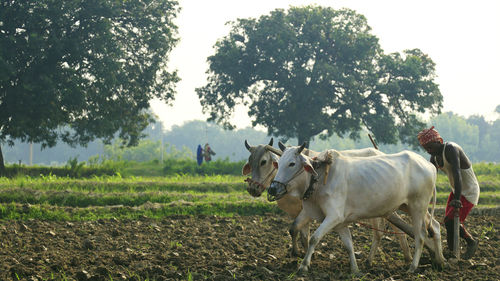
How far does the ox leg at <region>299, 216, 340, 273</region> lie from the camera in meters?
6.00

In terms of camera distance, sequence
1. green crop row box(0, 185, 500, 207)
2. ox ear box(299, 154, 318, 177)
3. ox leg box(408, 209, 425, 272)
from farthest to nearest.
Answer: green crop row box(0, 185, 500, 207), ox leg box(408, 209, 425, 272), ox ear box(299, 154, 318, 177)

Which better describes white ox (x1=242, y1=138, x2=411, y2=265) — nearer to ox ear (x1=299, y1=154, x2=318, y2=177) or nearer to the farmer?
the farmer

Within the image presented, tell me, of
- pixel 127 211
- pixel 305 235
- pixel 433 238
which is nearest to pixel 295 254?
pixel 305 235

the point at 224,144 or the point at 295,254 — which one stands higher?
the point at 224,144

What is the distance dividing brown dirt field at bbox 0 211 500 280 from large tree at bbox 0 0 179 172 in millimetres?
11252

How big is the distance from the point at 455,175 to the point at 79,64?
18.7 meters

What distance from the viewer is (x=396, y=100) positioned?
30.2m

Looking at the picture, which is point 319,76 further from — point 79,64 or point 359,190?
point 359,190

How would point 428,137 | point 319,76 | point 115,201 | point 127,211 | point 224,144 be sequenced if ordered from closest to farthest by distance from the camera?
point 428,137 → point 127,211 → point 115,201 → point 319,76 → point 224,144

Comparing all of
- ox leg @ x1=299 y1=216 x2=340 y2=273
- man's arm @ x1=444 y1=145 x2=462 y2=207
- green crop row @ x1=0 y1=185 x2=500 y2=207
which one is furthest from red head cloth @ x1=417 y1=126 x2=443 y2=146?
green crop row @ x1=0 y1=185 x2=500 y2=207

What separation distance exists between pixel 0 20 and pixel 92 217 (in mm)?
12780

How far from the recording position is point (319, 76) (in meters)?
29.0

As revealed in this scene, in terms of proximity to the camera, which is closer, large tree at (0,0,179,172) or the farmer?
the farmer

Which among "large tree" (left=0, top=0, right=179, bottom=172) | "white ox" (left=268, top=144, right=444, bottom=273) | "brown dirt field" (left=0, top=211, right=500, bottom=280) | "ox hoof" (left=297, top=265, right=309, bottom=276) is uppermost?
"large tree" (left=0, top=0, right=179, bottom=172)
